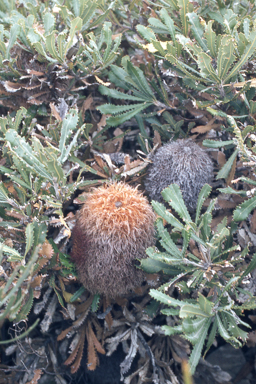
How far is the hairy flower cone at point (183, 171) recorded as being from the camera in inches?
68.4

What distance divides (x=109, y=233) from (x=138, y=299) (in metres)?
0.65

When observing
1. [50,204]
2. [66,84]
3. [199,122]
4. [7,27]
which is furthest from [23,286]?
[7,27]

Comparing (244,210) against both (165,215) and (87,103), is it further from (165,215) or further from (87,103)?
(87,103)

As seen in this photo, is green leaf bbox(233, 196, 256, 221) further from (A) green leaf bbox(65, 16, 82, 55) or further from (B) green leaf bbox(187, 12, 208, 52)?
(A) green leaf bbox(65, 16, 82, 55)

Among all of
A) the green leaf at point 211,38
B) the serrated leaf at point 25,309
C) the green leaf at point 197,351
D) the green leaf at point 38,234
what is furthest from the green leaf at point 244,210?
the serrated leaf at point 25,309

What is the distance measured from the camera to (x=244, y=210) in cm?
154

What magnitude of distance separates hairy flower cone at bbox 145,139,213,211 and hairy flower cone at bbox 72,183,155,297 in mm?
210

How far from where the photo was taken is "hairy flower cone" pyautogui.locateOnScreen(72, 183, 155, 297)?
5.00 feet

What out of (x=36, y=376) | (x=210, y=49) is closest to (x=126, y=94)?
(x=210, y=49)

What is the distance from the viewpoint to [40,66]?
6.37 feet

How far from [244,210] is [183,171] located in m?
0.38

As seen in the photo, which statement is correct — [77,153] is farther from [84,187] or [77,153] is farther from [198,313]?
[198,313]

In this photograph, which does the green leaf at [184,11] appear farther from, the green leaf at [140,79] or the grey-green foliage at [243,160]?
the grey-green foliage at [243,160]

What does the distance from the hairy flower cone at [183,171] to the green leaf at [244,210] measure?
0.29m
